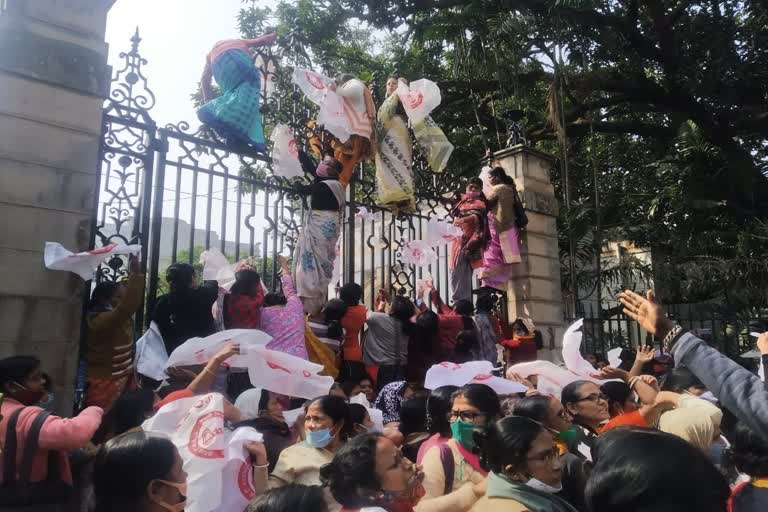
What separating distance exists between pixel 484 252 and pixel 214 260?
3520 millimetres

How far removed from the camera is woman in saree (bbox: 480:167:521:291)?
7422mm

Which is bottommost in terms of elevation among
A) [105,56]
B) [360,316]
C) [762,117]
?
[360,316]

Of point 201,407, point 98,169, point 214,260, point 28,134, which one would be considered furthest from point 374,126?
point 201,407

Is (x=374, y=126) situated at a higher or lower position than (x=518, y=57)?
lower

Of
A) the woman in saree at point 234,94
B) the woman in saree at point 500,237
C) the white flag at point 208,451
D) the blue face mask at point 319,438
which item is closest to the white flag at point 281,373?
the blue face mask at point 319,438

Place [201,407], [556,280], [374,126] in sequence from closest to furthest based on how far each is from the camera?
[201,407]
[374,126]
[556,280]

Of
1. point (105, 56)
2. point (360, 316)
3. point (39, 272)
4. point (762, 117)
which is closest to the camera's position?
point (39, 272)

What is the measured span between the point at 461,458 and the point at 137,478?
4.69 feet

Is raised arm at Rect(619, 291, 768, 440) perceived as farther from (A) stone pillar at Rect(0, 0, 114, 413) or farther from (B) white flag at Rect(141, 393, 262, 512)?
(A) stone pillar at Rect(0, 0, 114, 413)

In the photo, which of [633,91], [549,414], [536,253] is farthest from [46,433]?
[633,91]

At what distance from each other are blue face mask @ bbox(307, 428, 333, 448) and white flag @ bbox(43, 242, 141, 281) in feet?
6.89

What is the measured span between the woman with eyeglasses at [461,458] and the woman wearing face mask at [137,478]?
1.04m

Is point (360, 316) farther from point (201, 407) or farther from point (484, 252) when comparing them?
point (201, 407)

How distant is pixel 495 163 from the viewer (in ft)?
27.5
